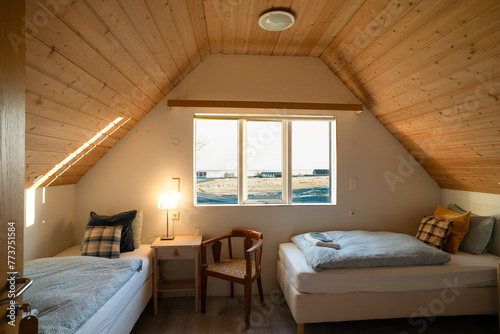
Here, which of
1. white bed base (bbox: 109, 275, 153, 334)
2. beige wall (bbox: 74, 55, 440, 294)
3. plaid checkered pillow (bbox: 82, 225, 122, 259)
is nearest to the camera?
white bed base (bbox: 109, 275, 153, 334)

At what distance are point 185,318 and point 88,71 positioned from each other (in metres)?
2.32

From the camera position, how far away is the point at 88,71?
1.76 metres

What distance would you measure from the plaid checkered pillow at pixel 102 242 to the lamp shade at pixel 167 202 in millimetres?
466

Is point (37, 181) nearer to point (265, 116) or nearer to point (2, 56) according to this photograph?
point (2, 56)

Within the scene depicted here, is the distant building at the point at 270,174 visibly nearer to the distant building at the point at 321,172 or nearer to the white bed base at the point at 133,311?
the distant building at the point at 321,172

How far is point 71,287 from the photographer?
1712 mm

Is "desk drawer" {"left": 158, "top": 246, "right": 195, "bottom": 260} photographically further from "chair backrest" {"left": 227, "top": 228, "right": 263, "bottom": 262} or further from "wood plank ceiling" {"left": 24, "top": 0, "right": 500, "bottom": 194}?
"wood plank ceiling" {"left": 24, "top": 0, "right": 500, "bottom": 194}

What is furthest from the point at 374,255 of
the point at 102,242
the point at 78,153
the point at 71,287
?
the point at 78,153

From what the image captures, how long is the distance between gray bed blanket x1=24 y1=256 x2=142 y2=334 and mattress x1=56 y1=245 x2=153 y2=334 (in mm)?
44

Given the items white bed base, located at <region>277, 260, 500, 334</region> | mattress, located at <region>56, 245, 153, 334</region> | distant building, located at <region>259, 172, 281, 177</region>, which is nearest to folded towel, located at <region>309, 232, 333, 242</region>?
white bed base, located at <region>277, 260, 500, 334</region>

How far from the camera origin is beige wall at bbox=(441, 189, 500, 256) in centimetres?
278

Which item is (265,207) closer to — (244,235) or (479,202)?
(244,235)

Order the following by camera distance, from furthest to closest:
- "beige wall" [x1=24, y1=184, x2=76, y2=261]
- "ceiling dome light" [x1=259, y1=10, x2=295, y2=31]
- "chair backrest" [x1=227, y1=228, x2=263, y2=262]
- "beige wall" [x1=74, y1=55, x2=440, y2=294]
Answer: "beige wall" [x1=74, y1=55, x2=440, y2=294], "chair backrest" [x1=227, y1=228, x2=263, y2=262], "beige wall" [x1=24, y1=184, x2=76, y2=261], "ceiling dome light" [x1=259, y1=10, x2=295, y2=31]

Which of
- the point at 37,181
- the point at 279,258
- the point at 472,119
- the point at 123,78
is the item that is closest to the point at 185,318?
the point at 279,258
